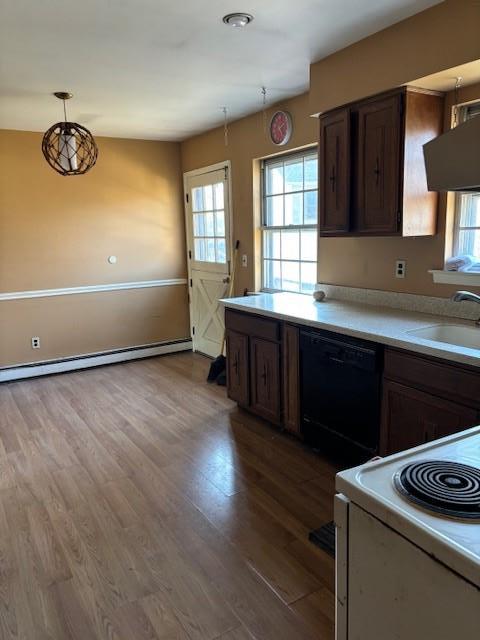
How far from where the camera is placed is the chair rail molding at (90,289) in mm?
4836

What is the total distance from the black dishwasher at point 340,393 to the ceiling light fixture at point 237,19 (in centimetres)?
172

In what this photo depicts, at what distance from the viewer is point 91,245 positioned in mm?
5172

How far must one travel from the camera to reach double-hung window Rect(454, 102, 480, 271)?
8.65 ft

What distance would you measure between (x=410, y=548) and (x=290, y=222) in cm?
348

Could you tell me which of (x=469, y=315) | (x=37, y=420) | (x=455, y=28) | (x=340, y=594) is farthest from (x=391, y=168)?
(x=37, y=420)

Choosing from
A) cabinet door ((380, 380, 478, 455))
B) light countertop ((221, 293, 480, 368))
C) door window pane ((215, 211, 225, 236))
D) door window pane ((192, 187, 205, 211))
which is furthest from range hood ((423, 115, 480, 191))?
door window pane ((192, 187, 205, 211))

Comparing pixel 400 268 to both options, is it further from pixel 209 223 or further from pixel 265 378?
pixel 209 223

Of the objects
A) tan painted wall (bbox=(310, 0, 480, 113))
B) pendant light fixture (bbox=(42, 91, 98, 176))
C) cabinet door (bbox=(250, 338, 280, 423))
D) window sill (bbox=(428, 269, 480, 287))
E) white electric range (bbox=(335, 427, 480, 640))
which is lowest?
cabinet door (bbox=(250, 338, 280, 423))

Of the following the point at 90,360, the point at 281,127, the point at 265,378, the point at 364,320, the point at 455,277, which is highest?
the point at 281,127

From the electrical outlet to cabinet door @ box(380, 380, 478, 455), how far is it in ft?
2.92

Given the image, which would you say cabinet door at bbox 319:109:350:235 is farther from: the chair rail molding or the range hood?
the chair rail molding

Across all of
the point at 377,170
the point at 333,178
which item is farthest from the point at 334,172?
the point at 377,170

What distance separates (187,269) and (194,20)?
140 inches

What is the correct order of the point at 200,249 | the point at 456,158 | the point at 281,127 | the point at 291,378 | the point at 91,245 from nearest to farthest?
the point at 456,158
the point at 291,378
the point at 281,127
the point at 91,245
the point at 200,249
